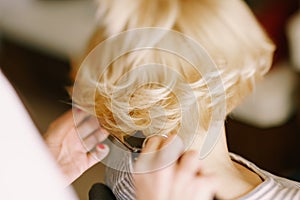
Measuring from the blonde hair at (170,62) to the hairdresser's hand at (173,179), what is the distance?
0.02 m

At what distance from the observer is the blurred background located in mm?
568

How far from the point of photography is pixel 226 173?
459 mm

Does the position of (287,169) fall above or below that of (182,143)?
below

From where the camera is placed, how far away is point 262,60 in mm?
479

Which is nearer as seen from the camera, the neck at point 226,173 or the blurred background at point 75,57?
the neck at point 226,173

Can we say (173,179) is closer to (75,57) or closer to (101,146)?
(101,146)

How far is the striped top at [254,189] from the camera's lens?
0.45 m

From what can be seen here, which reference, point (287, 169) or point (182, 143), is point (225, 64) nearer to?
point (182, 143)

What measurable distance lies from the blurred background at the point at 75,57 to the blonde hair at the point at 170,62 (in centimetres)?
7

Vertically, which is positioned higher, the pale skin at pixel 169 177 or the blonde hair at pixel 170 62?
the blonde hair at pixel 170 62

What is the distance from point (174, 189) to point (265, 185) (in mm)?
74

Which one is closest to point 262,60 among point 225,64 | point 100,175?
point 225,64

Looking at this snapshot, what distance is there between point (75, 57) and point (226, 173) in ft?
0.72

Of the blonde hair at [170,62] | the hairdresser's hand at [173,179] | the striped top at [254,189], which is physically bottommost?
the striped top at [254,189]
